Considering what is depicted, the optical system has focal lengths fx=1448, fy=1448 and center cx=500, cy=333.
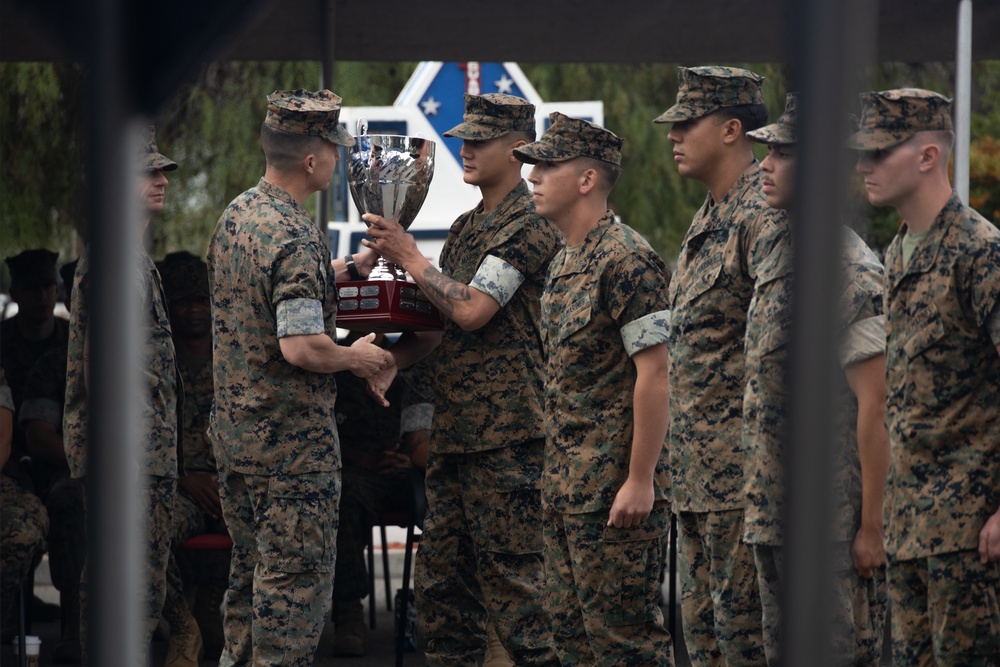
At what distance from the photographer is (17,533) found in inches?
203

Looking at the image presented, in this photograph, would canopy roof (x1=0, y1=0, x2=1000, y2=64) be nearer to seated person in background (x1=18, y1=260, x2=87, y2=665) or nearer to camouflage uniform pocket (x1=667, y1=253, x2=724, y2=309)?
seated person in background (x1=18, y1=260, x2=87, y2=665)

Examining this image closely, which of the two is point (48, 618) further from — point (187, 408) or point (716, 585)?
point (716, 585)

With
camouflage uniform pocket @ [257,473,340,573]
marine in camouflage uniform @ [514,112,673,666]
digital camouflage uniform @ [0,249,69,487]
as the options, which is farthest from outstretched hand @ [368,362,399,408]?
digital camouflage uniform @ [0,249,69,487]

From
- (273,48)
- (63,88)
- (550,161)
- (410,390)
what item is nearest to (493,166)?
(550,161)

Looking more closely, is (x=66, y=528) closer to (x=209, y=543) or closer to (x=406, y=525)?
(x=209, y=543)

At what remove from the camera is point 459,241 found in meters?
5.04

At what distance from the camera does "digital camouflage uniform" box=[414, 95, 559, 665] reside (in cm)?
477

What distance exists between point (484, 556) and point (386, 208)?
1197mm

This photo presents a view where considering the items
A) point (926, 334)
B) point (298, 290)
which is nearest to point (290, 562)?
point (298, 290)

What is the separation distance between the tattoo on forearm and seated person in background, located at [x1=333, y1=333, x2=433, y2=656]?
133 cm

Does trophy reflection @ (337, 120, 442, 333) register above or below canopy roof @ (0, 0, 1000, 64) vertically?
below

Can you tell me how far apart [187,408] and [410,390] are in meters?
0.94

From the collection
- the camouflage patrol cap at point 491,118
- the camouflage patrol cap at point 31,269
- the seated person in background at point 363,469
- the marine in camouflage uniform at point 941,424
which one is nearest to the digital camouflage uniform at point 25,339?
the camouflage patrol cap at point 31,269

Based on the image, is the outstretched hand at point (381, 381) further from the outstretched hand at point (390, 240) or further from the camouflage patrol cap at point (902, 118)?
the camouflage patrol cap at point (902, 118)
